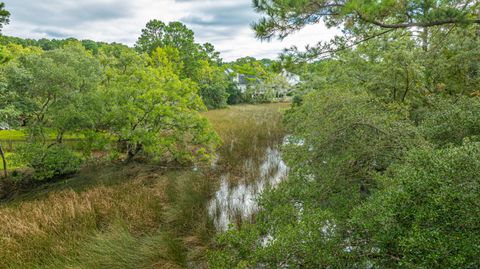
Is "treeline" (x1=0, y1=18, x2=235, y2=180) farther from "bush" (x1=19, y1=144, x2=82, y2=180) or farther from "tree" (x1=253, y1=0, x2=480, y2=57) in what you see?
"tree" (x1=253, y1=0, x2=480, y2=57)

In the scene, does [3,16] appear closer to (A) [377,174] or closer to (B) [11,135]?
(B) [11,135]

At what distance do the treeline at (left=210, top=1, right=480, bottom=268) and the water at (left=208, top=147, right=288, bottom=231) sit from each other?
0.96m

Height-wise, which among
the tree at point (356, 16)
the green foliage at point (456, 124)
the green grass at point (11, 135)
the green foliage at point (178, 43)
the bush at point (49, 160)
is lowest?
the bush at point (49, 160)

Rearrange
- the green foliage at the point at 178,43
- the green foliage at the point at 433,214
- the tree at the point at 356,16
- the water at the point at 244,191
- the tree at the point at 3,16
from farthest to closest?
1. the green foliage at the point at 178,43
2. the tree at the point at 3,16
3. the water at the point at 244,191
4. the tree at the point at 356,16
5. the green foliage at the point at 433,214

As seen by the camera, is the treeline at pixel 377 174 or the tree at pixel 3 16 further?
the tree at pixel 3 16

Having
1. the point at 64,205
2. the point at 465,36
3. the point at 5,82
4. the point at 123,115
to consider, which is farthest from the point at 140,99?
the point at 465,36

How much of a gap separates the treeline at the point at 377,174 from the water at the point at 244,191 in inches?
37.7

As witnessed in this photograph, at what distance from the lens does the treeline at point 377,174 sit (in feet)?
7.19

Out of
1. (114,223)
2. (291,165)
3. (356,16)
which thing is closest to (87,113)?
(114,223)

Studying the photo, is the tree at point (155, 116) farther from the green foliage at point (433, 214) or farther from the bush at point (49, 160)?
the green foliage at point (433, 214)

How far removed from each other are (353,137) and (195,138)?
231 inches

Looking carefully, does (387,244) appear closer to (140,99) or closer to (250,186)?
(250,186)

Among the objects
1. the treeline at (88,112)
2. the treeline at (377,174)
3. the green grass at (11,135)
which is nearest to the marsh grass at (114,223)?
the treeline at (88,112)

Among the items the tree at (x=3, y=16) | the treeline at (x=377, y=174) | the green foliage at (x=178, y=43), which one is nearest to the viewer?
the treeline at (x=377, y=174)
